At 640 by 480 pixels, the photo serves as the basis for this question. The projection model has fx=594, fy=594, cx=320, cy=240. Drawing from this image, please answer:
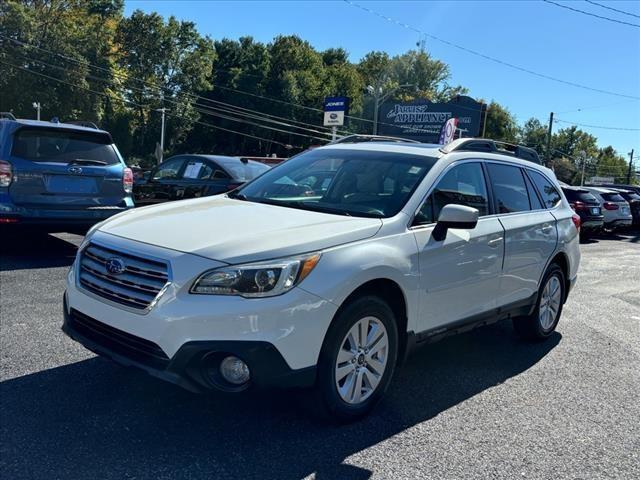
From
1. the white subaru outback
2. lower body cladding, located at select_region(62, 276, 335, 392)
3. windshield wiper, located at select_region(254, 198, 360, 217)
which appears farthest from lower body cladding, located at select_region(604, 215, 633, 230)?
lower body cladding, located at select_region(62, 276, 335, 392)

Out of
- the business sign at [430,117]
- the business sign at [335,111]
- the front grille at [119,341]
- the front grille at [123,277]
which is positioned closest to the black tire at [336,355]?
the front grille at [119,341]

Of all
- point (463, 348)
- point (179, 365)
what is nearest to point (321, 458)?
point (179, 365)

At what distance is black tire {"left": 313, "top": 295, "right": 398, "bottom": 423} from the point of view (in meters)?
3.30

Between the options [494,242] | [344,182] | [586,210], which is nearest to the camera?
[344,182]

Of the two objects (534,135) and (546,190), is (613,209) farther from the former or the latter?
(534,135)

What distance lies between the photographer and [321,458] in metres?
3.18

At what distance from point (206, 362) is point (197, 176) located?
7.12 meters

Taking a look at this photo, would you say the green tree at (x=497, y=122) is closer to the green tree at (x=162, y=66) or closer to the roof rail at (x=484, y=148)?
the green tree at (x=162, y=66)

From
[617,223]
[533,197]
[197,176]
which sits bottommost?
[617,223]

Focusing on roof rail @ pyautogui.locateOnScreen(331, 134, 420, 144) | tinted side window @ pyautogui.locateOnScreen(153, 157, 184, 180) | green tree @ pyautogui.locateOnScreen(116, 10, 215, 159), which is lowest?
tinted side window @ pyautogui.locateOnScreen(153, 157, 184, 180)

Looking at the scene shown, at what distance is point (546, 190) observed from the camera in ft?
19.4

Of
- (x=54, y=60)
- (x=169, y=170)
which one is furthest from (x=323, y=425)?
(x=54, y=60)

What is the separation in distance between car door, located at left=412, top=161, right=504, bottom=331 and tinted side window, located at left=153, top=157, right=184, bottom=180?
22.6 ft

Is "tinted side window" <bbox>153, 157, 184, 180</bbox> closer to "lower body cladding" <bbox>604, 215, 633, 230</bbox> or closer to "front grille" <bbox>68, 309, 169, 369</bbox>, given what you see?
"front grille" <bbox>68, 309, 169, 369</bbox>
